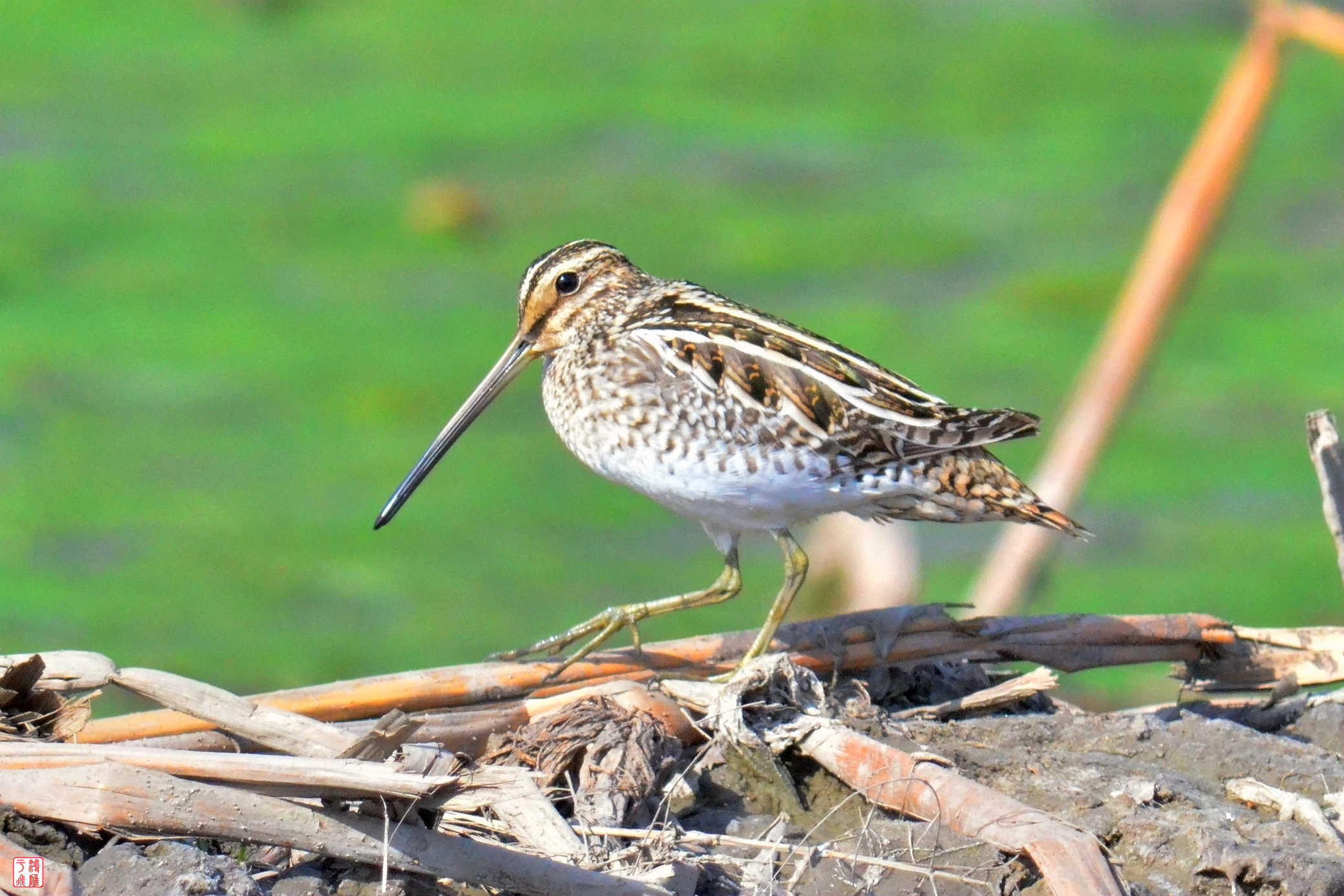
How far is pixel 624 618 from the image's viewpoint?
441 centimetres

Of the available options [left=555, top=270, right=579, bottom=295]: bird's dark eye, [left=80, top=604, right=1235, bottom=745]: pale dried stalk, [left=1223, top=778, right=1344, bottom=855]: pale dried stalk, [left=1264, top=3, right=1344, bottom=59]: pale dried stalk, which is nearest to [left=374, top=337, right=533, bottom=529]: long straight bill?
[left=555, top=270, right=579, bottom=295]: bird's dark eye

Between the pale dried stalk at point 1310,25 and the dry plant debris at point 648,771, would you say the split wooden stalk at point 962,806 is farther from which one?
the pale dried stalk at point 1310,25

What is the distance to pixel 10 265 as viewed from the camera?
914 centimetres

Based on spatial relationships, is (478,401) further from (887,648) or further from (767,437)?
(887,648)

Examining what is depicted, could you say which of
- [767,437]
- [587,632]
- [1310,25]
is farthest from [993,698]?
[1310,25]

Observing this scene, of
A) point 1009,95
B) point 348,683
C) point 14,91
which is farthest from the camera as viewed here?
point 1009,95

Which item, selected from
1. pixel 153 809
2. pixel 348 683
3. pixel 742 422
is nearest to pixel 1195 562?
pixel 742 422

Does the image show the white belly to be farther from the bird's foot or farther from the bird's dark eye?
the bird's dark eye

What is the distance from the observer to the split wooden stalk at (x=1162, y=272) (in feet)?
20.8

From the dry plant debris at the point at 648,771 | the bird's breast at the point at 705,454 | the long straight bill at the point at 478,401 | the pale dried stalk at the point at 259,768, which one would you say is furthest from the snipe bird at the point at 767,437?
the pale dried stalk at the point at 259,768

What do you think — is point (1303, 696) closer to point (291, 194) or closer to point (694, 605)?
point (694, 605)

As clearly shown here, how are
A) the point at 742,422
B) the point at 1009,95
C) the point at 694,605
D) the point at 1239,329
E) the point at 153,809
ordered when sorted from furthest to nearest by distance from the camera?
the point at 1009,95
the point at 1239,329
the point at 694,605
the point at 742,422
the point at 153,809

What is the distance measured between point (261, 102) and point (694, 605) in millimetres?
7009

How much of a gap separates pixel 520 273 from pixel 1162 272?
4.13 metres
